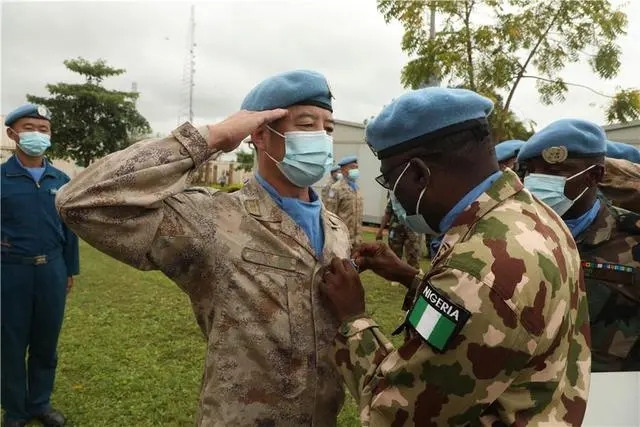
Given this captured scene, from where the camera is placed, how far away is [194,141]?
1556 millimetres

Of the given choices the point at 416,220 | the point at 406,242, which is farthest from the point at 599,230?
the point at 406,242

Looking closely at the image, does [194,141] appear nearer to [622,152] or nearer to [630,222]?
[630,222]

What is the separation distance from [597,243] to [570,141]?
0.52 meters

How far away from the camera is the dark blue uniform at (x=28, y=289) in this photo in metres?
3.49

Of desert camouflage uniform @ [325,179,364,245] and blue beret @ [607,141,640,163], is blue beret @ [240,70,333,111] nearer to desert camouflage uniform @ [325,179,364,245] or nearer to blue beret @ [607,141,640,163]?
blue beret @ [607,141,640,163]

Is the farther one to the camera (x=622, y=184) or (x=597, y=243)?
(x=622, y=184)

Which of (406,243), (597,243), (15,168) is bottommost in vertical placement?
(406,243)

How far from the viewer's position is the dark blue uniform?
349 cm

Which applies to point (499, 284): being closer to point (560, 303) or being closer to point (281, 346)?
point (560, 303)

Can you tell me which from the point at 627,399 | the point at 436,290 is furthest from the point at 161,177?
the point at 627,399

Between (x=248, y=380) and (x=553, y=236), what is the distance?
1008 millimetres

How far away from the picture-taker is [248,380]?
1.62m

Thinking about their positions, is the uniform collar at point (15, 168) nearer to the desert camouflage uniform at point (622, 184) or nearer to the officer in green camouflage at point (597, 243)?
the officer in green camouflage at point (597, 243)

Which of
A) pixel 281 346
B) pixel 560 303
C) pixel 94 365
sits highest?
pixel 560 303
